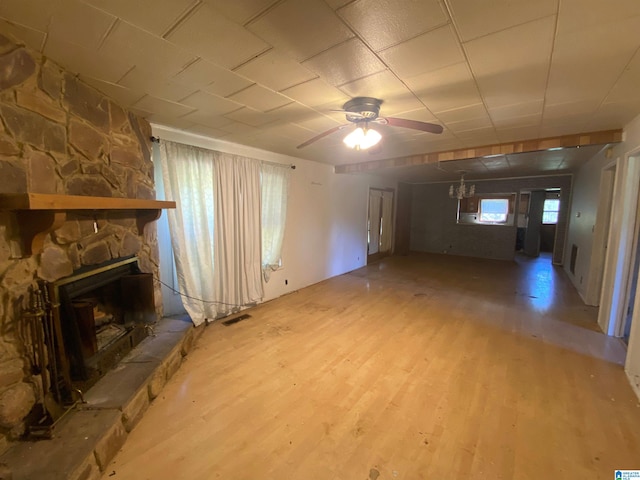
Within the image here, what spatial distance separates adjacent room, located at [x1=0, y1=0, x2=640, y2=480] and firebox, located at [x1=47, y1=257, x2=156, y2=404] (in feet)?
0.05

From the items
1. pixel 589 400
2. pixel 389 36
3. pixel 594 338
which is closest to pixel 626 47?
pixel 389 36

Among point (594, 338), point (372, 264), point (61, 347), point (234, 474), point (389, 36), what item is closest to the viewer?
point (389, 36)

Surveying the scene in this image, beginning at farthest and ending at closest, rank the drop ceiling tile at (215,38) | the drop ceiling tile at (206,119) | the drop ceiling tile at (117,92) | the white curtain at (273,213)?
Answer: the white curtain at (273,213) < the drop ceiling tile at (206,119) < the drop ceiling tile at (117,92) < the drop ceiling tile at (215,38)

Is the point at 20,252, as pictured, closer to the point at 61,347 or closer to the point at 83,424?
the point at 61,347

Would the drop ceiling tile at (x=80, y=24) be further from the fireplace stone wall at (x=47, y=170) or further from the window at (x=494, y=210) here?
the window at (x=494, y=210)

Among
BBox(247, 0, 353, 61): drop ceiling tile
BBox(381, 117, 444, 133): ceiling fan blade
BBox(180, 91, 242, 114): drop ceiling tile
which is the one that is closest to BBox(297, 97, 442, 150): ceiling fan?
BBox(381, 117, 444, 133): ceiling fan blade

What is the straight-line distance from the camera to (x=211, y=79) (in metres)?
1.79

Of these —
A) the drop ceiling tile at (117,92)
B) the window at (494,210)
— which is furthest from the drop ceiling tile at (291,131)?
the window at (494,210)

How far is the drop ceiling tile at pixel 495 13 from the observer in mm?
1122

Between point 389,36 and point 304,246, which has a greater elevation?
point 389,36

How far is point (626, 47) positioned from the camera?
141cm

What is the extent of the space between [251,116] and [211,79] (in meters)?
0.69

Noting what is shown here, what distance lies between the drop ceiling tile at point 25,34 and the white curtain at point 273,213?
8.36 feet

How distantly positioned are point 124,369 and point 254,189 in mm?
2423
